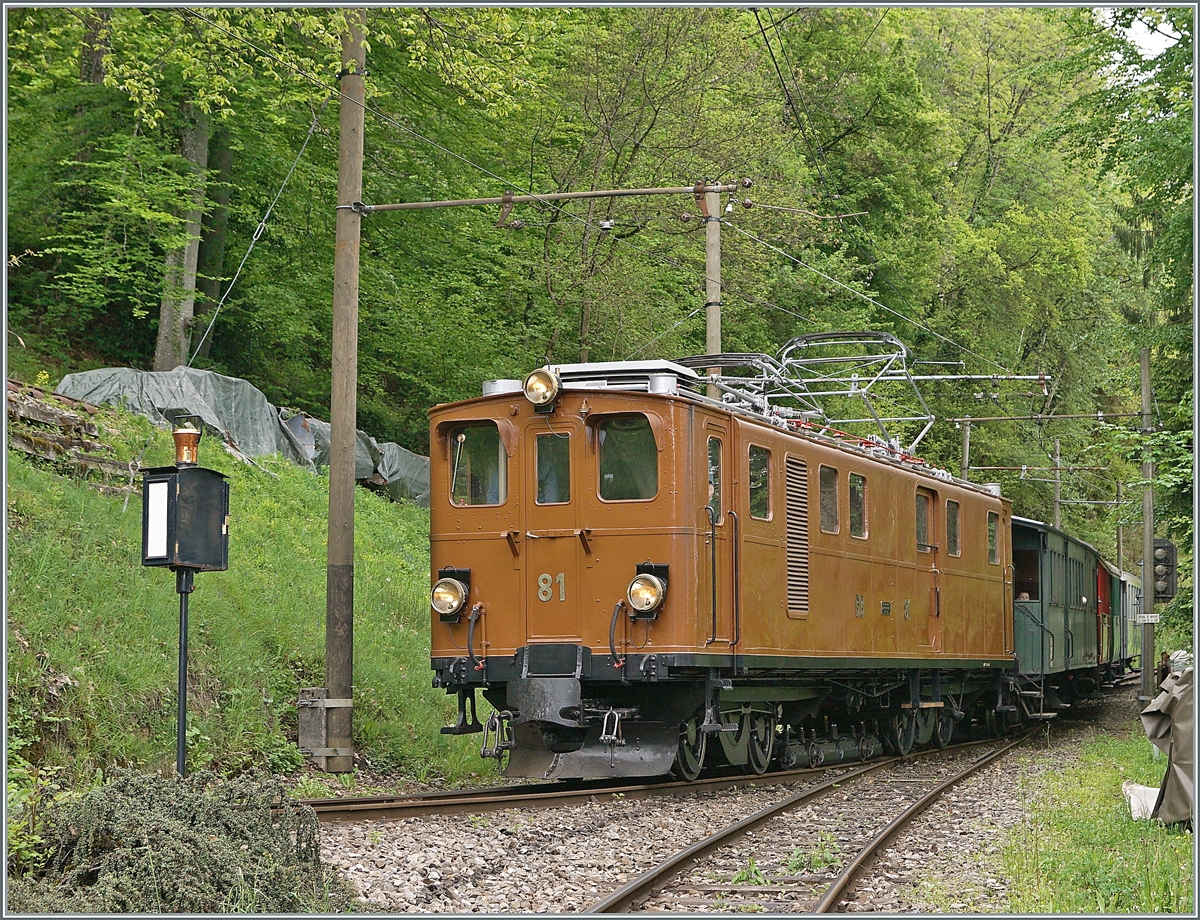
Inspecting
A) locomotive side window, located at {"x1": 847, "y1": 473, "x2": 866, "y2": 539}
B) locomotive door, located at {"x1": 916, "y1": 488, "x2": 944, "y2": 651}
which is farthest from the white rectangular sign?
locomotive door, located at {"x1": 916, "y1": 488, "x2": 944, "y2": 651}

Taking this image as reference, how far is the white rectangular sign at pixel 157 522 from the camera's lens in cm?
891

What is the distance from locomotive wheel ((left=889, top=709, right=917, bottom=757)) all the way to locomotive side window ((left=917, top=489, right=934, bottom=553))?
230 cm


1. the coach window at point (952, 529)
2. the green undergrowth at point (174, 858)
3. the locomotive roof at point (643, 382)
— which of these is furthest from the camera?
the coach window at point (952, 529)

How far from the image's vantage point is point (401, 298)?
25.9 m

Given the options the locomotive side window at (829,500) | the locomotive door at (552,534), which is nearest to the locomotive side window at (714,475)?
the locomotive door at (552,534)

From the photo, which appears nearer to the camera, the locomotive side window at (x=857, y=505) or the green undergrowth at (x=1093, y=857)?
the green undergrowth at (x=1093, y=857)

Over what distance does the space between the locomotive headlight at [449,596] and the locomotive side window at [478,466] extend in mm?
800

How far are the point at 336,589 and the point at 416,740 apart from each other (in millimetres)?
2191

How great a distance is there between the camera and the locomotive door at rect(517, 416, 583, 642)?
38.6 feet

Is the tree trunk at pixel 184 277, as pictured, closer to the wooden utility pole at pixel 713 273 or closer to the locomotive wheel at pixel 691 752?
the wooden utility pole at pixel 713 273

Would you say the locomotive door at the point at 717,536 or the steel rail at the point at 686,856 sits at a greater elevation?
the locomotive door at the point at 717,536

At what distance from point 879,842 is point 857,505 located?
577cm

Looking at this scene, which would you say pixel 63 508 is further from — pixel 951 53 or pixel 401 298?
pixel 951 53

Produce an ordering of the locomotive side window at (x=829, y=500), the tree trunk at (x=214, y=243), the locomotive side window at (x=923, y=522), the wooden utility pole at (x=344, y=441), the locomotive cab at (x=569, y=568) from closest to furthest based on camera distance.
Answer: the locomotive cab at (x=569, y=568) < the wooden utility pole at (x=344, y=441) < the locomotive side window at (x=829, y=500) < the locomotive side window at (x=923, y=522) < the tree trunk at (x=214, y=243)
